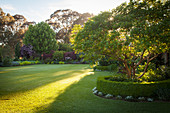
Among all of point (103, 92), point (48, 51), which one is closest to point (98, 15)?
point (103, 92)

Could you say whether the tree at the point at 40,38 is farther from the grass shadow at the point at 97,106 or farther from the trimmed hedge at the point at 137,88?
the trimmed hedge at the point at 137,88

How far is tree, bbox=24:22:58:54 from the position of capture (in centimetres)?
3497

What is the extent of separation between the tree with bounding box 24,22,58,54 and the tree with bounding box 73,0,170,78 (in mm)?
30693

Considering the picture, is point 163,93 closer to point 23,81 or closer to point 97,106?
point 97,106

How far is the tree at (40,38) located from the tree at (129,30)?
3069 cm

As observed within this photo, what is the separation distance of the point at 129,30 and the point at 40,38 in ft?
108

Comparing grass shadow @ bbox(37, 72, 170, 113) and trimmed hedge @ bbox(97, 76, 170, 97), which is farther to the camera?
trimmed hedge @ bbox(97, 76, 170, 97)

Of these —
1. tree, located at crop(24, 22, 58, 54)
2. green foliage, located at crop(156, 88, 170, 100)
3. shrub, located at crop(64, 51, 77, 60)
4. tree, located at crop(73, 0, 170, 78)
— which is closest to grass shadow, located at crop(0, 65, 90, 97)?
tree, located at crop(73, 0, 170, 78)

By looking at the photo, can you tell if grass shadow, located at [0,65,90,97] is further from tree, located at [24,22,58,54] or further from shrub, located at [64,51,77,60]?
tree, located at [24,22,58,54]

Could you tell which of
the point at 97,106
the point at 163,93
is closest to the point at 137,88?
the point at 163,93

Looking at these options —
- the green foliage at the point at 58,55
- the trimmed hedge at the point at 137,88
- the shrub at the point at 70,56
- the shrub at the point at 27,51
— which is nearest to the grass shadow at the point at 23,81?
the trimmed hedge at the point at 137,88

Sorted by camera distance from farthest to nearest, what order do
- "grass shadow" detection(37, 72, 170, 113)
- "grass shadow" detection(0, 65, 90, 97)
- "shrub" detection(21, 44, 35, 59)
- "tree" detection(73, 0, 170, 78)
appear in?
1. "shrub" detection(21, 44, 35, 59)
2. "grass shadow" detection(0, 65, 90, 97)
3. "tree" detection(73, 0, 170, 78)
4. "grass shadow" detection(37, 72, 170, 113)

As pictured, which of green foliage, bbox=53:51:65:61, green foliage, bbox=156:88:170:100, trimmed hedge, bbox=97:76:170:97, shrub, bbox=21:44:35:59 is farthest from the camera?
shrub, bbox=21:44:35:59

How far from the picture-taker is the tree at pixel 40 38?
115ft
